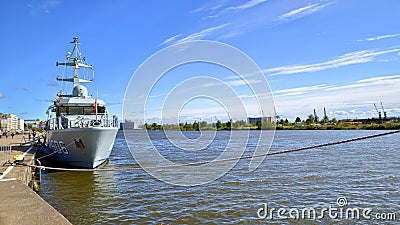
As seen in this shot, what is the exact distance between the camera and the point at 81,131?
628 inches

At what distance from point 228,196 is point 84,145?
851 centimetres

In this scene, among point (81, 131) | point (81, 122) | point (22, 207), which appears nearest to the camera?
point (22, 207)

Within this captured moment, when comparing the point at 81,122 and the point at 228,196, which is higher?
the point at 81,122

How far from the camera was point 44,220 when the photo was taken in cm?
609

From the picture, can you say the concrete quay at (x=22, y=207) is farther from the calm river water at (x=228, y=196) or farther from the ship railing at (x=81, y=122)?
A: the ship railing at (x=81, y=122)

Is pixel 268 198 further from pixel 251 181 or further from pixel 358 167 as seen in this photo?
→ pixel 358 167

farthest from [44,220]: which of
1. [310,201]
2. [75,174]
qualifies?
[75,174]

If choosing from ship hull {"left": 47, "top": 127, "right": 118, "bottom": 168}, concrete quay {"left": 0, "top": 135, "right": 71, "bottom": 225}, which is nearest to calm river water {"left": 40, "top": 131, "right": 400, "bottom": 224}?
ship hull {"left": 47, "top": 127, "right": 118, "bottom": 168}

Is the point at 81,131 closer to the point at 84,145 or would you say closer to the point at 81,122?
the point at 84,145

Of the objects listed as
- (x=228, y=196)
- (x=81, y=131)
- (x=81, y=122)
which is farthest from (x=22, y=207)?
(x=81, y=122)

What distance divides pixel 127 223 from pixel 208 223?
234 centimetres

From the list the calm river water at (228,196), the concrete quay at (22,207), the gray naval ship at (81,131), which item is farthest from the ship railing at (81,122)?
the concrete quay at (22,207)

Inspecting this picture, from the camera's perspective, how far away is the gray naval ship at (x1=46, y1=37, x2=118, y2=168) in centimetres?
1628

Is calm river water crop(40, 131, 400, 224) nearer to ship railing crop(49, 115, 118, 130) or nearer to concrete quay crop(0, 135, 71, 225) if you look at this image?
concrete quay crop(0, 135, 71, 225)
